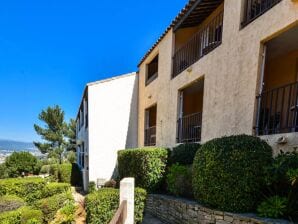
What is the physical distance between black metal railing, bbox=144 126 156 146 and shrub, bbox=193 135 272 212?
26.8ft

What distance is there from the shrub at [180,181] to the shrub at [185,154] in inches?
24.5

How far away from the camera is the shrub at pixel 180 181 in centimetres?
662

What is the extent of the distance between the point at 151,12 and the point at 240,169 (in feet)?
38.4

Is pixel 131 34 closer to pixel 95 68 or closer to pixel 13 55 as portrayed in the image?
pixel 95 68

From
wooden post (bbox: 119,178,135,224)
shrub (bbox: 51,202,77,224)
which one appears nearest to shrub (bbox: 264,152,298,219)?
wooden post (bbox: 119,178,135,224)

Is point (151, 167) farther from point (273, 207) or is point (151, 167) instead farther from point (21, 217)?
point (21, 217)

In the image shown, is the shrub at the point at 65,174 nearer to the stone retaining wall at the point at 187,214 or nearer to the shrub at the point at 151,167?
the shrub at the point at 151,167

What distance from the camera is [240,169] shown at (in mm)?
4473

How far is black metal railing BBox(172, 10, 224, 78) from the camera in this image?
348 inches

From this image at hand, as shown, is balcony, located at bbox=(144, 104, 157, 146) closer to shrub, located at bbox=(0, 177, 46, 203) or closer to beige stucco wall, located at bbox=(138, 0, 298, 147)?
beige stucco wall, located at bbox=(138, 0, 298, 147)

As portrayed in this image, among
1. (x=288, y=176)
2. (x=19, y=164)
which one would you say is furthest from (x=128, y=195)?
(x=19, y=164)

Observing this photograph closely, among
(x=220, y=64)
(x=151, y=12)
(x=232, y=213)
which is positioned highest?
(x=151, y=12)

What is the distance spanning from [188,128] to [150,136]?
13.3ft

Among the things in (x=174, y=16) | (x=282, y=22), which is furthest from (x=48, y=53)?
(x=282, y=22)
